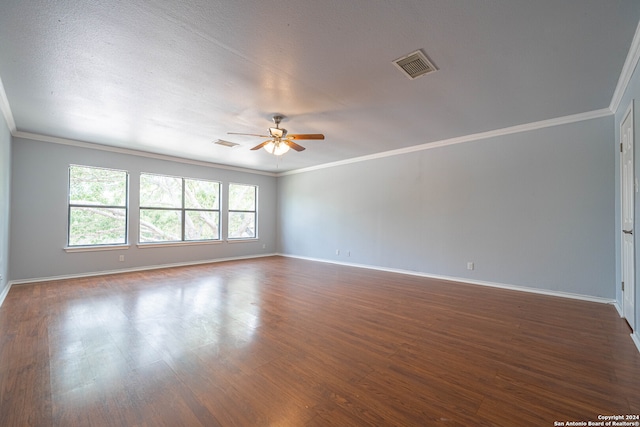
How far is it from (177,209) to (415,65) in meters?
6.06

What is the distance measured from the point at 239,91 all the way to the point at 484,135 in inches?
160


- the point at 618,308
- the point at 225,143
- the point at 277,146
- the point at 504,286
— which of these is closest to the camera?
the point at 618,308

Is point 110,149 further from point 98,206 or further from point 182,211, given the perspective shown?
point 182,211

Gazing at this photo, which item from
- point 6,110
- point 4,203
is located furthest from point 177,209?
point 6,110

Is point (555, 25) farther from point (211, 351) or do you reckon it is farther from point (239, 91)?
point (211, 351)

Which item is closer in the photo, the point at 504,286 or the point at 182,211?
the point at 504,286

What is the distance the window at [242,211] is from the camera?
7.64 m

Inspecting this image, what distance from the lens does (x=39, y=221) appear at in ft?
15.7

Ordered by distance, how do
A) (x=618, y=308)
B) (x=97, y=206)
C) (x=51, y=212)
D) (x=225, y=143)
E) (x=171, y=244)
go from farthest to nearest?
(x=171, y=244) < (x=97, y=206) < (x=225, y=143) < (x=51, y=212) < (x=618, y=308)

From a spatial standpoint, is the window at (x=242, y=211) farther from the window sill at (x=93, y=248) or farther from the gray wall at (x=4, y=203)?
the gray wall at (x=4, y=203)

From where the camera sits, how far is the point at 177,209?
6516mm

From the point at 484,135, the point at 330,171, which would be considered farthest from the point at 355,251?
the point at 484,135

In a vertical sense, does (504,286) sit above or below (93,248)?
below

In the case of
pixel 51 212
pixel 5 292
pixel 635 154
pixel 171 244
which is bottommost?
pixel 5 292
